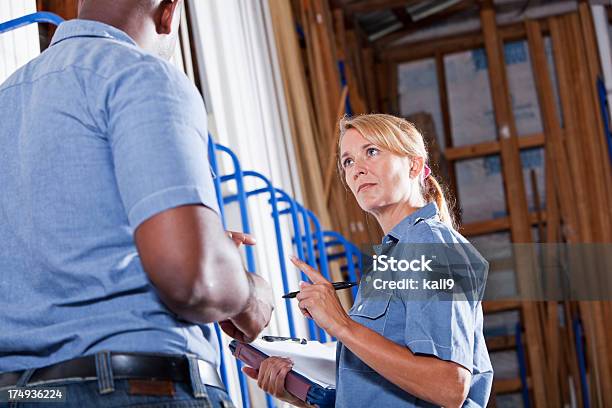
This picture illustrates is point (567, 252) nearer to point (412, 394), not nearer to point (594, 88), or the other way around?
point (594, 88)

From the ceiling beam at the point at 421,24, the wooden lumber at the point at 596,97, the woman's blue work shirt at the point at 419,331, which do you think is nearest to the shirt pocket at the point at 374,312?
the woman's blue work shirt at the point at 419,331

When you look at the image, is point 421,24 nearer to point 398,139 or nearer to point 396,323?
point 398,139

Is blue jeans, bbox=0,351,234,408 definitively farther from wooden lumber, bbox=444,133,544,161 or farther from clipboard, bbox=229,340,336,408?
wooden lumber, bbox=444,133,544,161

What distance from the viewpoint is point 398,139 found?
231 cm

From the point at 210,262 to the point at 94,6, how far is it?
53 cm

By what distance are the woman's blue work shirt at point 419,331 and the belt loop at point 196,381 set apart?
763 mm

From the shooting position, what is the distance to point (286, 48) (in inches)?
238

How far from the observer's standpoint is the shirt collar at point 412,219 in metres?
2.16

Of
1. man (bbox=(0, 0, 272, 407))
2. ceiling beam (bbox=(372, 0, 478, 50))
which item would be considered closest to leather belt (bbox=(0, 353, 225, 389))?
man (bbox=(0, 0, 272, 407))

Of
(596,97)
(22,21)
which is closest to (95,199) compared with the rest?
(22,21)

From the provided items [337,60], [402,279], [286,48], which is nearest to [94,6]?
[402,279]

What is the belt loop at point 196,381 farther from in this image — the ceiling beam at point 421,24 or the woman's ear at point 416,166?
the ceiling beam at point 421,24

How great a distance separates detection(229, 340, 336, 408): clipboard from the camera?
2.13m

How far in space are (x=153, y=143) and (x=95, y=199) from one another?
0.45ft
